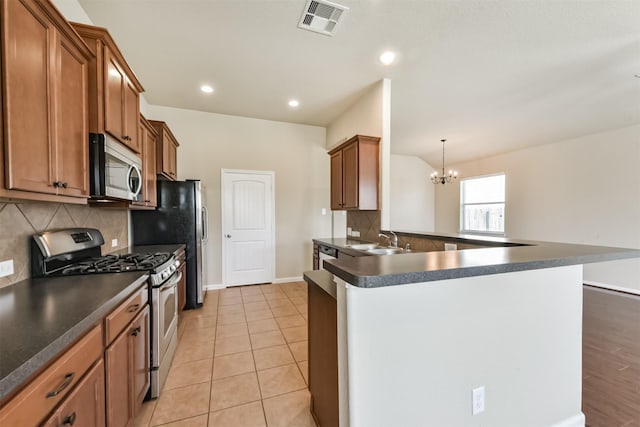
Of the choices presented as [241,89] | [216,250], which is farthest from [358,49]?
[216,250]

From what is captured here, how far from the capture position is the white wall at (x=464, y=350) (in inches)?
42.2

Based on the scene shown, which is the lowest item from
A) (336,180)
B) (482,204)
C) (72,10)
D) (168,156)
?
(482,204)

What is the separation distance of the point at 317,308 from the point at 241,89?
10.7 ft

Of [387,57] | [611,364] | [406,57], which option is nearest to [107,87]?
[387,57]

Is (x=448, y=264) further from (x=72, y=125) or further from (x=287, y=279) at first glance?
(x=287, y=279)

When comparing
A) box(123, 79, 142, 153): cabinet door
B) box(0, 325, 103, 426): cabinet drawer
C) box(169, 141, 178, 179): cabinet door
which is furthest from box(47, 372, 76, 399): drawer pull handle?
box(169, 141, 178, 179): cabinet door

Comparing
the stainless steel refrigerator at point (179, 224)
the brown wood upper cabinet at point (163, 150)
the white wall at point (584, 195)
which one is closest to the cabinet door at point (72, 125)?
the brown wood upper cabinet at point (163, 150)

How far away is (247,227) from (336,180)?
181 cm

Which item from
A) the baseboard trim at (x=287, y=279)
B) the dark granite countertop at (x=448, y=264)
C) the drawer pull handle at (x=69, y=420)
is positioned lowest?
the baseboard trim at (x=287, y=279)

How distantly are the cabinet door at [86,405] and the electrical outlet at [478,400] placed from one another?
1.69 meters

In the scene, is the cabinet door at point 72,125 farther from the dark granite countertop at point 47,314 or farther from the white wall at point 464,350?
Answer: the white wall at point 464,350

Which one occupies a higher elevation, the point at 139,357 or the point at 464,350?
the point at 464,350

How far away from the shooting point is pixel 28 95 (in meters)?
1.16

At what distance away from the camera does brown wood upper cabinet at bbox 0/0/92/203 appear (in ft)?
3.49
